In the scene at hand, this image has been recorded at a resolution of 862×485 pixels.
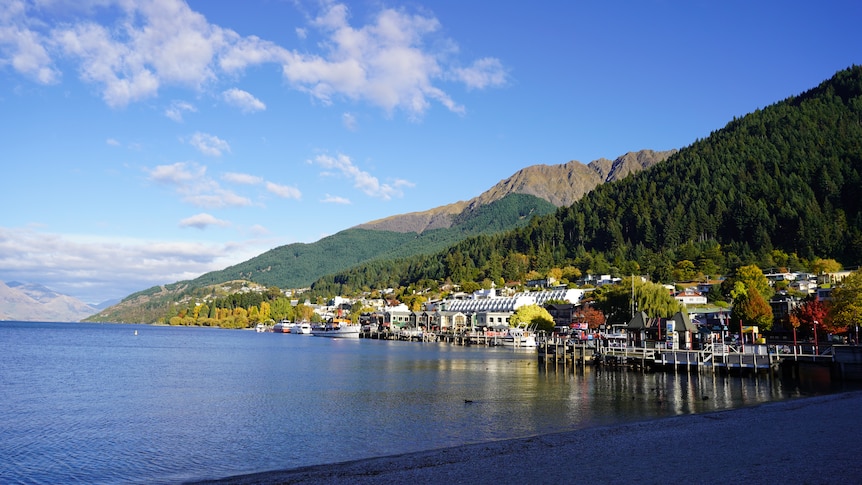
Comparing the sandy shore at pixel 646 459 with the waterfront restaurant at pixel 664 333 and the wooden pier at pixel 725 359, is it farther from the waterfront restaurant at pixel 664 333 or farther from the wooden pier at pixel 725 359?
the waterfront restaurant at pixel 664 333

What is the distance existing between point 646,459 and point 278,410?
73.2 ft

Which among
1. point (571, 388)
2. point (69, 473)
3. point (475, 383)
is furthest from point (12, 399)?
point (571, 388)

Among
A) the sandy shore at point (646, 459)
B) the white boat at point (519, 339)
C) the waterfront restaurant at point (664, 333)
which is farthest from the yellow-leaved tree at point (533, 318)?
the sandy shore at point (646, 459)

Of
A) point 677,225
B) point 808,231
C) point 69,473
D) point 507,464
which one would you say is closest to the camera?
point 507,464

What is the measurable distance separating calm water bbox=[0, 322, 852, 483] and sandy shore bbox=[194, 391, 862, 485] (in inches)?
122

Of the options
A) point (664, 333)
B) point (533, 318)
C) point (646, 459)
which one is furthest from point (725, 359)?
point (533, 318)

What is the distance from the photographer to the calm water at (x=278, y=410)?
23531 mm

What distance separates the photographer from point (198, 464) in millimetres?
22672

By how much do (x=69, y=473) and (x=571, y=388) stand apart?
34.4 meters

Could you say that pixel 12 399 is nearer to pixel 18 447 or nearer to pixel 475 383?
pixel 18 447

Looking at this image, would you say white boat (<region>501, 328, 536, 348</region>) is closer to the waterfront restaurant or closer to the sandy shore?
the waterfront restaurant

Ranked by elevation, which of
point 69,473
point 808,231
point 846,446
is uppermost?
point 808,231

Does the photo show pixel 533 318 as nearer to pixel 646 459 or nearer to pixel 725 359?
pixel 725 359

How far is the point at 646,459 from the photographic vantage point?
1989 cm
